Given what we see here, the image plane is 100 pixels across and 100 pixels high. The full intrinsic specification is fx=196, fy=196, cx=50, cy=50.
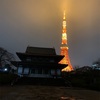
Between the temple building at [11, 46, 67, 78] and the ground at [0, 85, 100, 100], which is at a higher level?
the temple building at [11, 46, 67, 78]

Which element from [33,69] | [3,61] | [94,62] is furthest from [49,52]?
[94,62]

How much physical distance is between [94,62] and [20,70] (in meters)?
52.4

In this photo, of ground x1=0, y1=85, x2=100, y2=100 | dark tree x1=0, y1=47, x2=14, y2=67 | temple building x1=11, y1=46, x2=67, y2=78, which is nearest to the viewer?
ground x1=0, y1=85, x2=100, y2=100

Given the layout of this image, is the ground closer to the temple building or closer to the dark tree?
the temple building

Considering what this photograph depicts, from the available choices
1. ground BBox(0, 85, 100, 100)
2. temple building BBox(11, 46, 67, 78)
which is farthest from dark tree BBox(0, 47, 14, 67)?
ground BBox(0, 85, 100, 100)

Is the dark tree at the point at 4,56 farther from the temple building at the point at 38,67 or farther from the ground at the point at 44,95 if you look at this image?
the ground at the point at 44,95

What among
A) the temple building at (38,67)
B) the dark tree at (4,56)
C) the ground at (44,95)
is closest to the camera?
the ground at (44,95)

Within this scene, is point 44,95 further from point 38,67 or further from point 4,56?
point 4,56

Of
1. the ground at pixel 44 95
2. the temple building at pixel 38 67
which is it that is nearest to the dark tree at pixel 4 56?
the temple building at pixel 38 67

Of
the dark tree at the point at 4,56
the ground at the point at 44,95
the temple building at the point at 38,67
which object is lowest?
the ground at the point at 44,95

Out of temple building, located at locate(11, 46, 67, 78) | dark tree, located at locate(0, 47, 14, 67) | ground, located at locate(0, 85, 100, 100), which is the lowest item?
ground, located at locate(0, 85, 100, 100)

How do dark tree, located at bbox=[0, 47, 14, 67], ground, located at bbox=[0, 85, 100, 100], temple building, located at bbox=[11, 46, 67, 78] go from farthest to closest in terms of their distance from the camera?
1. dark tree, located at bbox=[0, 47, 14, 67]
2. temple building, located at bbox=[11, 46, 67, 78]
3. ground, located at bbox=[0, 85, 100, 100]

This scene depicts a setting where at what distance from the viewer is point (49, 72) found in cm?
4266

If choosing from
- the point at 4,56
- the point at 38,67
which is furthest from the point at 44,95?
the point at 4,56
